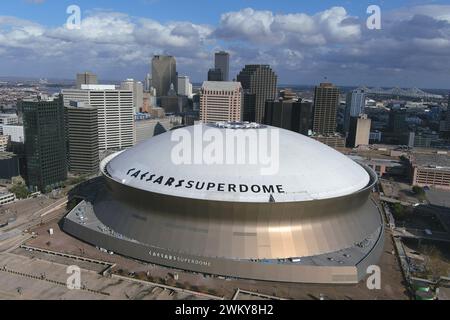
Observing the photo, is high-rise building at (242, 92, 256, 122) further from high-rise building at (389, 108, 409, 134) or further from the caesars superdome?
the caesars superdome

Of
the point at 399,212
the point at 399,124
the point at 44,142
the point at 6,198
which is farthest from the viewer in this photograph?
the point at 399,124

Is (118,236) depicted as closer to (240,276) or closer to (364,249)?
(240,276)

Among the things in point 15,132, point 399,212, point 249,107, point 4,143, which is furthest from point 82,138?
point 249,107

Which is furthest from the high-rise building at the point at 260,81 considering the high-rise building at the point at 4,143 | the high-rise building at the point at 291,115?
the high-rise building at the point at 4,143

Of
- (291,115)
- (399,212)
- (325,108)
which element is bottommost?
(399,212)

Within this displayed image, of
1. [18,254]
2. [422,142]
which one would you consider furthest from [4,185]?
[422,142]

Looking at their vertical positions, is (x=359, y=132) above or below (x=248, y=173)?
below

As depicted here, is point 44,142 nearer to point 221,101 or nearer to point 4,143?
point 4,143

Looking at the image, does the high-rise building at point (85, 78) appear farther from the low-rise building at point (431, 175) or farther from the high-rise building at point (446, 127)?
the high-rise building at point (446, 127)
